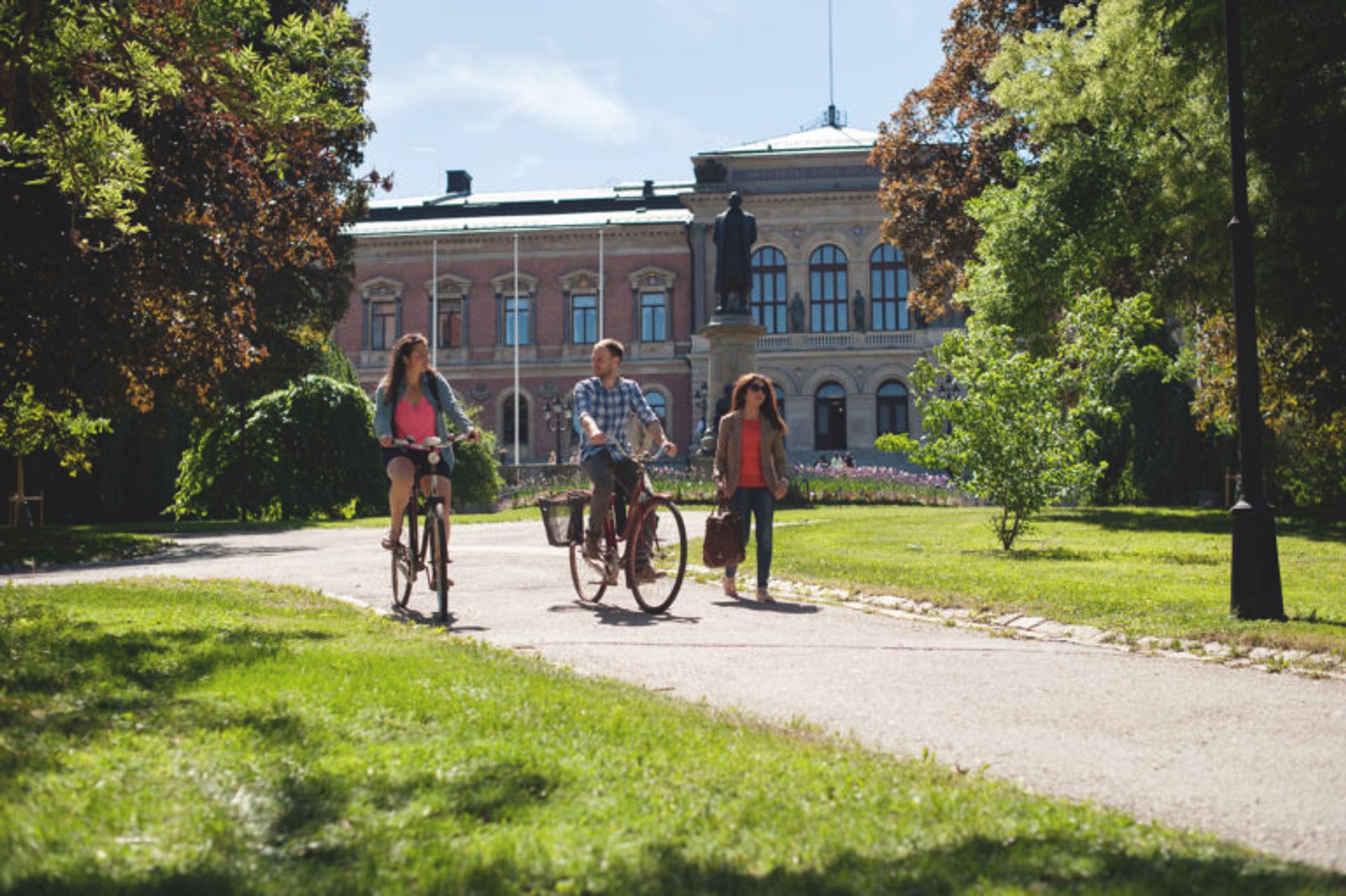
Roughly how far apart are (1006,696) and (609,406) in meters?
4.36

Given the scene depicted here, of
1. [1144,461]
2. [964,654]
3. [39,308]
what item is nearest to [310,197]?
[39,308]

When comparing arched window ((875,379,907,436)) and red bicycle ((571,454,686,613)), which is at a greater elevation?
arched window ((875,379,907,436))

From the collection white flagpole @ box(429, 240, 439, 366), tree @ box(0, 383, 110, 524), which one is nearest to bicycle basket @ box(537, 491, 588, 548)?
tree @ box(0, 383, 110, 524)

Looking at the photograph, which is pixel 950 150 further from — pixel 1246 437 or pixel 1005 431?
pixel 1246 437

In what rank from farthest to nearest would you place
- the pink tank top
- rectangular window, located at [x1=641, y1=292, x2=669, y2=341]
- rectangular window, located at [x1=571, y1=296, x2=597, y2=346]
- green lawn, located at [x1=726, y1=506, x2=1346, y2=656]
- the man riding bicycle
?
rectangular window, located at [x1=571, y1=296, x2=597, y2=346] < rectangular window, located at [x1=641, y1=292, x2=669, y2=341] < the man riding bicycle < the pink tank top < green lawn, located at [x1=726, y1=506, x2=1346, y2=656]

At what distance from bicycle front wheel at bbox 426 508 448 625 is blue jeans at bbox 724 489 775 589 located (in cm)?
253

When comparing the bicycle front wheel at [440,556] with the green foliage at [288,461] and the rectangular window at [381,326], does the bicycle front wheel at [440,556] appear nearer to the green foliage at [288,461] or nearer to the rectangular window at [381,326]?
the green foliage at [288,461]

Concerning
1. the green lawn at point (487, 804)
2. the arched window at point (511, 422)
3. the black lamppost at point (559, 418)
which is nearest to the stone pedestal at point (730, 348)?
the green lawn at point (487, 804)

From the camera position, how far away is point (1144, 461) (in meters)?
33.4

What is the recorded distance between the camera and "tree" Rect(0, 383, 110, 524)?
61.3 ft

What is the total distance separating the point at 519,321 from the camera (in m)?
60.8

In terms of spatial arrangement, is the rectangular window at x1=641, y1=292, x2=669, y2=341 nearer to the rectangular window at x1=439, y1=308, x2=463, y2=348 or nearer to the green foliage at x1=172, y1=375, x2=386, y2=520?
the rectangular window at x1=439, y1=308, x2=463, y2=348

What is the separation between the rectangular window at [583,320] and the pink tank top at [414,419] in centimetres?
5122

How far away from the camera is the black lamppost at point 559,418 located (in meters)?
56.7
